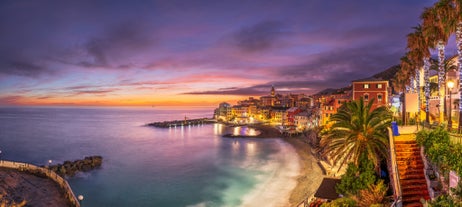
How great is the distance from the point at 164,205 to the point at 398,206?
24083 mm

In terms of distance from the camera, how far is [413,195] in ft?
44.4

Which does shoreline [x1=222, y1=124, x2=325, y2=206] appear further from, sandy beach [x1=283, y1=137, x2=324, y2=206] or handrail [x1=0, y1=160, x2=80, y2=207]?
handrail [x1=0, y1=160, x2=80, y2=207]

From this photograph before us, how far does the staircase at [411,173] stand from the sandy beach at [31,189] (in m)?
26.3

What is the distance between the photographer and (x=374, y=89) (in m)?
51.1

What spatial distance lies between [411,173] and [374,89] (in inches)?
1605

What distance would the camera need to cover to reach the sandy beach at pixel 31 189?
25188mm

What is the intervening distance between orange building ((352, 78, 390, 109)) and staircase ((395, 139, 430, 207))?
124 ft

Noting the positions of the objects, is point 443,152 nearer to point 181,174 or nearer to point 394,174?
point 394,174

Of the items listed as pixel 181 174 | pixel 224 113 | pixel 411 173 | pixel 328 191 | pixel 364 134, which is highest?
pixel 364 134

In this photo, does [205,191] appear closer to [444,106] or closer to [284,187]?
[284,187]

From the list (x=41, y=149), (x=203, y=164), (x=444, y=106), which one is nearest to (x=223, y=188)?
(x=203, y=164)

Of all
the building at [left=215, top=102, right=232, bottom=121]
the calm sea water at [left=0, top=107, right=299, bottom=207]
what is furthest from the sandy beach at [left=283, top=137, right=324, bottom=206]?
the building at [left=215, top=102, right=232, bottom=121]

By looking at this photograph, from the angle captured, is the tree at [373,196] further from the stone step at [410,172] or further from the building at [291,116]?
the building at [291,116]

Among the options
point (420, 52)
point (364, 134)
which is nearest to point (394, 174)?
point (364, 134)
